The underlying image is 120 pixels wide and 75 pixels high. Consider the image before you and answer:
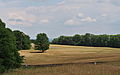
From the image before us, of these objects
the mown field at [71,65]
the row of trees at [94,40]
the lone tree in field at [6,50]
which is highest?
the row of trees at [94,40]

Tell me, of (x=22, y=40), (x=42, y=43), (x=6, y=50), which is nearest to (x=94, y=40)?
(x=22, y=40)

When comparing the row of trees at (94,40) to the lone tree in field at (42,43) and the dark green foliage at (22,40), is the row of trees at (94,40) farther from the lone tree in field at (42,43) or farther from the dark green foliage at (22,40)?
the lone tree in field at (42,43)

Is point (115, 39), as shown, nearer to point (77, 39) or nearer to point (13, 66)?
point (77, 39)

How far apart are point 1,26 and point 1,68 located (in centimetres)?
517

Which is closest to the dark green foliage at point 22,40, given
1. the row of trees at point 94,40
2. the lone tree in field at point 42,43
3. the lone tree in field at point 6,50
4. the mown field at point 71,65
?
the lone tree in field at point 42,43

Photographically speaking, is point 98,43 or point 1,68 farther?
point 98,43

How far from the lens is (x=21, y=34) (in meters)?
111

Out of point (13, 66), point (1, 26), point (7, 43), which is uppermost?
point (1, 26)

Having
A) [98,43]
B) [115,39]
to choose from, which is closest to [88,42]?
[98,43]

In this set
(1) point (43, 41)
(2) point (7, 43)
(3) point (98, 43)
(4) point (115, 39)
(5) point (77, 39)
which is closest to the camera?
(2) point (7, 43)

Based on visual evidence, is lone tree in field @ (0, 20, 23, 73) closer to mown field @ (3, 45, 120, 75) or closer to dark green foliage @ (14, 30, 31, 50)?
mown field @ (3, 45, 120, 75)

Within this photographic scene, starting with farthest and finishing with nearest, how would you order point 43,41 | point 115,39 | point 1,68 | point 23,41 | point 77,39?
1. point 77,39
2. point 115,39
3. point 23,41
4. point 43,41
5. point 1,68

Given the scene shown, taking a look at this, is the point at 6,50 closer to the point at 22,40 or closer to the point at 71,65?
the point at 71,65

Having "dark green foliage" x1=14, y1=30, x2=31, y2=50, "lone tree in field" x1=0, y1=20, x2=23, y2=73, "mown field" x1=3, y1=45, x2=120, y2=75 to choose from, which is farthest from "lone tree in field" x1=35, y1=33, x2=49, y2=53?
"lone tree in field" x1=0, y1=20, x2=23, y2=73
